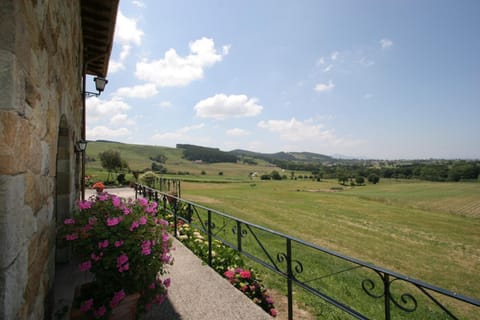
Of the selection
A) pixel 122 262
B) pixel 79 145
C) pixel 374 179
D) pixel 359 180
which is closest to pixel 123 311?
pixel 122 262

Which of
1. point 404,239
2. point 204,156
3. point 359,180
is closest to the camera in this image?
point 404,239

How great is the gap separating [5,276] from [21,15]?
119 cm

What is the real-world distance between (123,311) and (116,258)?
470 millimetres

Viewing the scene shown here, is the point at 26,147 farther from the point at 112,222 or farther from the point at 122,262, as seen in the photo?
the point at 122,262

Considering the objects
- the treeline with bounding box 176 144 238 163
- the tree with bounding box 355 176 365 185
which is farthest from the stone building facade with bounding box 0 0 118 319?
the treeline with bounding box 176 144 238 163

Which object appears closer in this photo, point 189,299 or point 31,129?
point 31,129

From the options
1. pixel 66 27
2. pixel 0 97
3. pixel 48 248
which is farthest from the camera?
pixel 66 27

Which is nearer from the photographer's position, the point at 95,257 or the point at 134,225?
the point at 95,257

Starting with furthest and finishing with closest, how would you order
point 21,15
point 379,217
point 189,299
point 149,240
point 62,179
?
1. point 379,217
2. point 62,179
3. point 189,299
4. point 149,240
5. point 21,15

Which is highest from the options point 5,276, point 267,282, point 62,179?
point 62,179

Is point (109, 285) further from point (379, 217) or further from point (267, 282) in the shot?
point (379, 217)

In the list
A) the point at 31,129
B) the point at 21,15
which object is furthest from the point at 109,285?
the point at 21,15

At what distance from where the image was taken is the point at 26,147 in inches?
Answer: 53.1

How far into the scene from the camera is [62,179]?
3.23m
